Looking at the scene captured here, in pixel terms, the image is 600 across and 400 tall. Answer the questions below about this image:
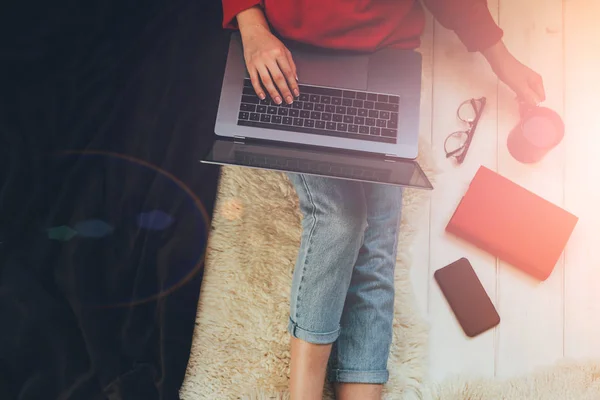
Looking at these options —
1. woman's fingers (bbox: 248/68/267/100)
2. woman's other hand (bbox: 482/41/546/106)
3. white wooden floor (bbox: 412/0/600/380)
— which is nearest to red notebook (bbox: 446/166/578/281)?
white wooden floor (bbox: 412/0/600/380)

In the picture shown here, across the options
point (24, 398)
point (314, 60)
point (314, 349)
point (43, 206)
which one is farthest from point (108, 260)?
point (314, 60)

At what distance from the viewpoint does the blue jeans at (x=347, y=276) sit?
932 mm

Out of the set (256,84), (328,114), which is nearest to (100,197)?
(256,84)

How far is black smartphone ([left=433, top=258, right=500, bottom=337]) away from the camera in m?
1.09

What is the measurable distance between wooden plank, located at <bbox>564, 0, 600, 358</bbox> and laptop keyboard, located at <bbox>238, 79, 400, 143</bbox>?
1.66 feet

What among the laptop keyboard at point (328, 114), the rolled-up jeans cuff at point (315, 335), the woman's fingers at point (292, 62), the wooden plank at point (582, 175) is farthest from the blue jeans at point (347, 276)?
the wooden plank at point (582, 175)

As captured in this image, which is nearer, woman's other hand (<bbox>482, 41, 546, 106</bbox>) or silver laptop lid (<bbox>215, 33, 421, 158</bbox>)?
silver laptop lid (<bbox>215, 33, 421, 158</bbox>)

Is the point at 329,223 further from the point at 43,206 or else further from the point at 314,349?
the point at 43,206

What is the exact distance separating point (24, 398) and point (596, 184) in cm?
133

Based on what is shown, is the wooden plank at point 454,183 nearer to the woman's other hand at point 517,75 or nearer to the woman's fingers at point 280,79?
the woman's other hand at point 517,75

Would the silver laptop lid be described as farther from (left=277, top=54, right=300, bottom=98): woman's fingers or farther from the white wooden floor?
the white wooden floor

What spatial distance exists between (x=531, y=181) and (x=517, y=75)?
25 cm

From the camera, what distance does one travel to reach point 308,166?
3.01 ft

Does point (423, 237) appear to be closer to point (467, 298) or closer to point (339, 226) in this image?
point (467, 298)
